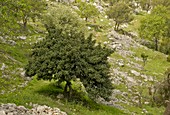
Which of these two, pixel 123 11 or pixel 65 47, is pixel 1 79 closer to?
A: pixel 65 47

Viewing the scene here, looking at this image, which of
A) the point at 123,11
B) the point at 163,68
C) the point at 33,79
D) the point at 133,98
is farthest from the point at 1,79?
the point at 123,11

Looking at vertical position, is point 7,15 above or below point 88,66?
above

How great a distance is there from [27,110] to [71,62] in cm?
817

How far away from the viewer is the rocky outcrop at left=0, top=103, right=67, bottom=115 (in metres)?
16.0

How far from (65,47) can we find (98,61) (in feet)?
11.4

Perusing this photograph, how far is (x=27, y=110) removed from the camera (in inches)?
687

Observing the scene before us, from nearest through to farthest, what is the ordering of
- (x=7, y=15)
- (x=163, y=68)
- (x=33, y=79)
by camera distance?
1. (x=7, y=15)
2. (x=33, y=79)
3. (x=163, y=68)

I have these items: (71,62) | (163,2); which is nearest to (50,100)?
(71,62)

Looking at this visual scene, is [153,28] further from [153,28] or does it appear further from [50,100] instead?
[50,100]

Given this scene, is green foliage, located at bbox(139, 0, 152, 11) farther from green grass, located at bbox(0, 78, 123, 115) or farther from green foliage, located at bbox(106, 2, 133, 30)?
green grass, located at bbox(0, 78, 123, 115)

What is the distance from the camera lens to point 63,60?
24031 millimetres

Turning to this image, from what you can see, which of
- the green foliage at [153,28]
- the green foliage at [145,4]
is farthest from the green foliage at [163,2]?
the green foliage at [153,28]

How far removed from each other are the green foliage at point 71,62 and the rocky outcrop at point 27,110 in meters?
5.39

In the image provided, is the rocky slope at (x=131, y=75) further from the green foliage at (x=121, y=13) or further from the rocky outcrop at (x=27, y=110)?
the rocky outcrop at (x=27, y=110)
